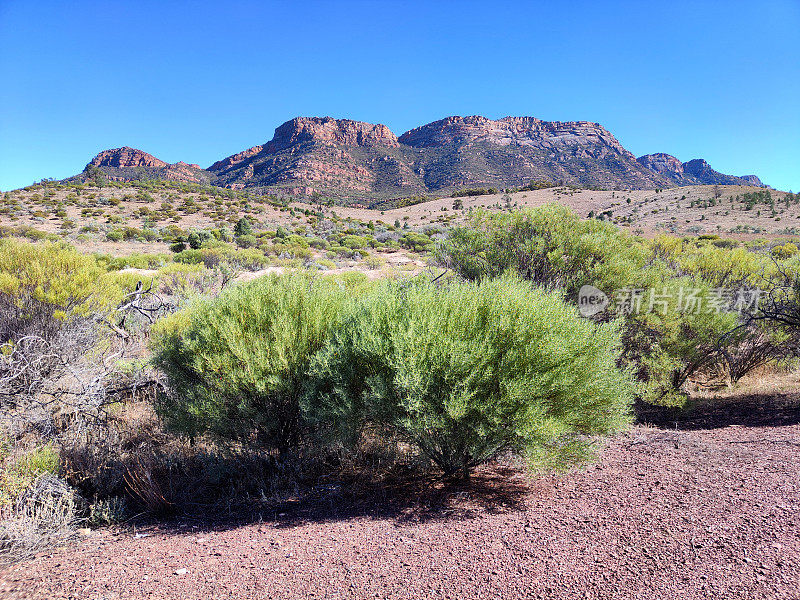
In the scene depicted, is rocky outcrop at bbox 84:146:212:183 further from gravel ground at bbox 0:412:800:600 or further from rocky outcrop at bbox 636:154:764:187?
rocky outcrop at bbox 636:154:764:187

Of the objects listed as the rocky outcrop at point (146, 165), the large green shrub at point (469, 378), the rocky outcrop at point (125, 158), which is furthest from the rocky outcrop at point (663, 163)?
the rocky outcrop at point (125, 158)

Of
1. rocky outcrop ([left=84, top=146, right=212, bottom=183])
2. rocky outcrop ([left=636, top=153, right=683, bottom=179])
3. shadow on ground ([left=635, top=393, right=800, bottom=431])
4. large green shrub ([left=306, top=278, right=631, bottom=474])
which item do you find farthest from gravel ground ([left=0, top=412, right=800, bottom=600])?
rocky outcrop ([left=636, top=153, right=683, bottom=179])

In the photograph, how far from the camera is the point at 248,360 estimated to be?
4.82 m

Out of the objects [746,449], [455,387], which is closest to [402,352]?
[455,387]

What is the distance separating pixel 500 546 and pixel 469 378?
4.80 ft

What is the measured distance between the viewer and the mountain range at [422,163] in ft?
278

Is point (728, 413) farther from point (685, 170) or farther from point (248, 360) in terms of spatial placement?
point (685, 170)

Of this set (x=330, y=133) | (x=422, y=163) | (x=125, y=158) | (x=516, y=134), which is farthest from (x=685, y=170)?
(x=125, y=158)

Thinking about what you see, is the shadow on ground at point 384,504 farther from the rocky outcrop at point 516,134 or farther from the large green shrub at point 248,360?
the rocky outcrop at point 516,134

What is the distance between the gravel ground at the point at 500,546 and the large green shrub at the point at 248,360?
115cm

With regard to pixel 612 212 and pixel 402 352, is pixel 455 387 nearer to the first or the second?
pixel 402 352

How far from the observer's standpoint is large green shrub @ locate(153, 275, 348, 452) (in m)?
4.92

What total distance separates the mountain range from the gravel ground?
73.7 m

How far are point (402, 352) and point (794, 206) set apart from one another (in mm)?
51786
